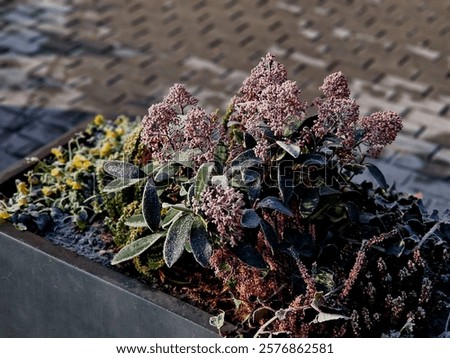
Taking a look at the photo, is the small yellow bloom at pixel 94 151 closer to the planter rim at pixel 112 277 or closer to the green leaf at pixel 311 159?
the planter rim at pixel 112 277

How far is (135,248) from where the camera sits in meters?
2.34

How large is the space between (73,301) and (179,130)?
2.09 feet

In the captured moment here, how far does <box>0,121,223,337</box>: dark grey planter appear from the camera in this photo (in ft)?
7.41

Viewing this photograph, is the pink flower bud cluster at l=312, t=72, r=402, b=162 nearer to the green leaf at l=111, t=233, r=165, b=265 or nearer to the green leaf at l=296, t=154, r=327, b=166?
the green leaf at l=296, t=154, r=327, b=166

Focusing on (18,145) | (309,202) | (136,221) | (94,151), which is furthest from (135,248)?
(18,145)

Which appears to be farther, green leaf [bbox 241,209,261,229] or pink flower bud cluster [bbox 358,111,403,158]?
pink flower bud cluster [bbox 358,111,403,158]

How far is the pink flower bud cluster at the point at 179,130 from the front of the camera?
7.30ft

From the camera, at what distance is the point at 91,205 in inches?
110

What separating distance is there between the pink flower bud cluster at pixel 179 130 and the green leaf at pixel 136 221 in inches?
7.8

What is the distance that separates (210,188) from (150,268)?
0.37 m

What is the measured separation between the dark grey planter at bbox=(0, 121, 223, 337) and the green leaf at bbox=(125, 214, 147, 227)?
15 centimetres

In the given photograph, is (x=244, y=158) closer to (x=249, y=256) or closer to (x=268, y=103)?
(x=268, y=103)

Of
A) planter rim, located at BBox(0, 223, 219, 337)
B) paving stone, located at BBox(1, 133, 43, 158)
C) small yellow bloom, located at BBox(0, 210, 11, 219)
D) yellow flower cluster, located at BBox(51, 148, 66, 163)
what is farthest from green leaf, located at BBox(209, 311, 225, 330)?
paving stone, located at BBox(1, 133, 43, 158)

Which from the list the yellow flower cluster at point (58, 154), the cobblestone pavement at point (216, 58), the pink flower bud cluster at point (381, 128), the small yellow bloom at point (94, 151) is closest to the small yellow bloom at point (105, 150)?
the small yellow bloom at point (94, 151)
